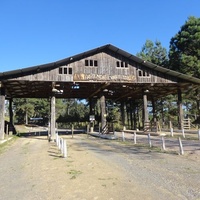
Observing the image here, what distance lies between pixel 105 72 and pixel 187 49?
18.3 meters

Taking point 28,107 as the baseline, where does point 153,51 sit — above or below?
above

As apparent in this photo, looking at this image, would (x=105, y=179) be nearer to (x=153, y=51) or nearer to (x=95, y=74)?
(x=95, y=74)

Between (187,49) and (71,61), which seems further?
(187,49)

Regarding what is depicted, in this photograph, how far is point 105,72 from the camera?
85.6ft

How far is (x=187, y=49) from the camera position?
3797 centimetres

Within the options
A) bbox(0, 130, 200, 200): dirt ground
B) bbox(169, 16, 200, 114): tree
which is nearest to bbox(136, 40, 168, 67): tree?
bbox(169, 16, 200, 114): tree

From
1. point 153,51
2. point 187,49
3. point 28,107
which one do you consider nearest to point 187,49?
point 187,49

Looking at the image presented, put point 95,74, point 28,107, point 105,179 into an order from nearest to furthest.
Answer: point 105,179 → point 95,74 → point 28,107

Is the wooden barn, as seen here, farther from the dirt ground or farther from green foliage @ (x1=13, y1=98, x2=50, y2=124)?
green foliage @ (x1=13, y1=98, x2=50, y2=124)

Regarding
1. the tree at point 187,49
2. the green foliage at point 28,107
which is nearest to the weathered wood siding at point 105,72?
the tree at point 187,49

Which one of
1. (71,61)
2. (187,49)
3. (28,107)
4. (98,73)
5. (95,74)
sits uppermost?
(187,49)

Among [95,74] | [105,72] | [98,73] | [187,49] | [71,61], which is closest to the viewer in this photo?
[71,61]

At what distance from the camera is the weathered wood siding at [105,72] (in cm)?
2481

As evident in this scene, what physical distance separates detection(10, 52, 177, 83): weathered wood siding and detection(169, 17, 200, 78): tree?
935cm
